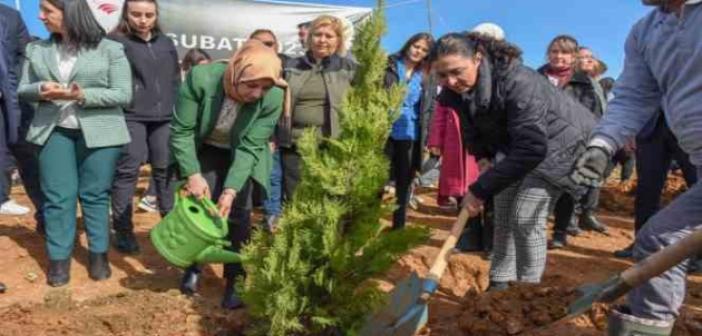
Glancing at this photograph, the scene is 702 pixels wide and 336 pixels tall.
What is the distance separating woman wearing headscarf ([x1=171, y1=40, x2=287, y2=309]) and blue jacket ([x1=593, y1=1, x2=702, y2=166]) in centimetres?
168

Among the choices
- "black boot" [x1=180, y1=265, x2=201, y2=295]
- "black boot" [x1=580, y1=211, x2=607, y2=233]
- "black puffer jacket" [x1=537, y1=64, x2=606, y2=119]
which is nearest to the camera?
"black boot" [x1=180, y1=265, x2=201, y2=295]

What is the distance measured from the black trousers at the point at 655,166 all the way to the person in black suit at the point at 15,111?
438cm

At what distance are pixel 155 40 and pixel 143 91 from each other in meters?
0.41

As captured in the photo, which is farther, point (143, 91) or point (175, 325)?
point (143, 91)

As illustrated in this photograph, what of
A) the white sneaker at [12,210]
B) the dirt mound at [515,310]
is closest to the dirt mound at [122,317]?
the dirt mound at [515,310]

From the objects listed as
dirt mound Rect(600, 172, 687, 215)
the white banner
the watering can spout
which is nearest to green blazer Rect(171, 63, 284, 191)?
the watering can spout

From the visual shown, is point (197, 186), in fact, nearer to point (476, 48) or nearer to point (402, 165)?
point (476, 48)

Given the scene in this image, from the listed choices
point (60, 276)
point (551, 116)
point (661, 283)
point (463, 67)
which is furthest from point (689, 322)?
point (60, 276)

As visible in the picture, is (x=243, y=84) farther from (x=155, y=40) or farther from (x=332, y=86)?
(x=155, y=40)

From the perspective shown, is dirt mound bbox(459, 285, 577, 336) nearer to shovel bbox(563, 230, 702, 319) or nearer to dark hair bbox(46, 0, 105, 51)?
shovel bbox(563, 230, 702, 319)

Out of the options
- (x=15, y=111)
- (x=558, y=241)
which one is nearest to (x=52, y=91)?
(x=15, y=111)

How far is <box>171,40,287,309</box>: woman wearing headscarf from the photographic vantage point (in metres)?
3.43

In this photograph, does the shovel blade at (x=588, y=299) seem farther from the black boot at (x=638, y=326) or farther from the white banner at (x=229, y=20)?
the white banner at (x=229, y=20)

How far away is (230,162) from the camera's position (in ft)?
12.5
